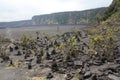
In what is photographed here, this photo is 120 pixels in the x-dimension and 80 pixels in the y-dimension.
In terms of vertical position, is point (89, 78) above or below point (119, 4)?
below

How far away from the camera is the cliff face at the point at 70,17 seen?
125 meters

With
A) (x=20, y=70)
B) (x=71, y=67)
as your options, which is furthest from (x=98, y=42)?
(x=20, y=70)

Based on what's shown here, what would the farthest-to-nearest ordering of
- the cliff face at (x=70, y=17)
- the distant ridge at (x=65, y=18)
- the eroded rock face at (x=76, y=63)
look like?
the distant ridge at (x=65, y=18) → the cliff face at (x=70, y=17) → the eroded rock face at (x=76, y=63)

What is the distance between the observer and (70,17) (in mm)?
140875

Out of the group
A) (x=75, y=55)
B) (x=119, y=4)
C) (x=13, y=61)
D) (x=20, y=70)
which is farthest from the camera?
(x=119, y=4)

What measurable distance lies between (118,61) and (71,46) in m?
7.20

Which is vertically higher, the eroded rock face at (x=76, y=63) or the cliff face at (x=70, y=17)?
the cliff face at (x=70, y=17)

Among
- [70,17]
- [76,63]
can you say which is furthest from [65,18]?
[76,63]

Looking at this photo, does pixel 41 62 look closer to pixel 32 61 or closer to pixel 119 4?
pixel 32 61

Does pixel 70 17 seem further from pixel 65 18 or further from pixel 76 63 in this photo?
pixel 76 63

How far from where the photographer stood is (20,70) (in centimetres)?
2733

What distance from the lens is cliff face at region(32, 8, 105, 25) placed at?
12488cm

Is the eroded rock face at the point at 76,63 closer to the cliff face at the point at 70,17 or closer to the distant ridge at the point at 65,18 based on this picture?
the cliff face at the point at 70,17

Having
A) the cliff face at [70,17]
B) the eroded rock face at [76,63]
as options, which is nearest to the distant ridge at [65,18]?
the cliff face at [70,17]
